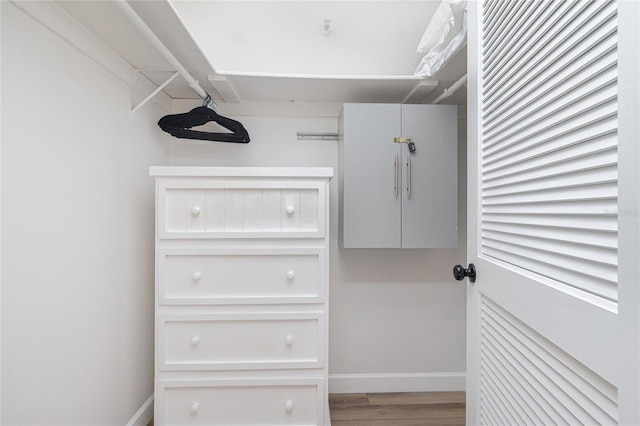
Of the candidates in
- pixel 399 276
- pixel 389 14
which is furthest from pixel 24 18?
pixel 399 276

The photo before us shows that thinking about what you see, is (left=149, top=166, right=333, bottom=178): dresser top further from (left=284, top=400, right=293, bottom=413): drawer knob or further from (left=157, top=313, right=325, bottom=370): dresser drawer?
(left=284, top=400, right=293, bottom=413): drawer knob

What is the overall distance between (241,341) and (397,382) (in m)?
1.19

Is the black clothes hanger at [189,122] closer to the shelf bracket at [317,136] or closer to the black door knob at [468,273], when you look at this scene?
the shelf bracket at [317,136]

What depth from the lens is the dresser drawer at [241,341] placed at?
148 cm

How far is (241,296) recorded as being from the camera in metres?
1.50

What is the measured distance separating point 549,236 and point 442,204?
110 cm

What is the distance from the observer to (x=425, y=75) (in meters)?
1.59

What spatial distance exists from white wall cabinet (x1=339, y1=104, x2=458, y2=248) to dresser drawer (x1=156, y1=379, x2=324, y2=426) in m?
0.79

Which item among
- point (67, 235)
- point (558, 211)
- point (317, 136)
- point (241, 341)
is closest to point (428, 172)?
point (317, 136)

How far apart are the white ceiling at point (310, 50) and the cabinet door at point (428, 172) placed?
18 centimetres

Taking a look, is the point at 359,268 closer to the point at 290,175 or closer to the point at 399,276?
the point at 399,276

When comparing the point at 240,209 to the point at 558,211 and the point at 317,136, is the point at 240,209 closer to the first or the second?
the point at 317,136

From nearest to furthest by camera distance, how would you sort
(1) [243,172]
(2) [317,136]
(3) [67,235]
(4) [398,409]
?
(3) [67,235], (1) [243,172], (4) [398,409], (2) [317,136]

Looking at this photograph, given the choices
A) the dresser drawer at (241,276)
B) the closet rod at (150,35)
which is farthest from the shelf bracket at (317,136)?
the dresser drawer at (241,276)
